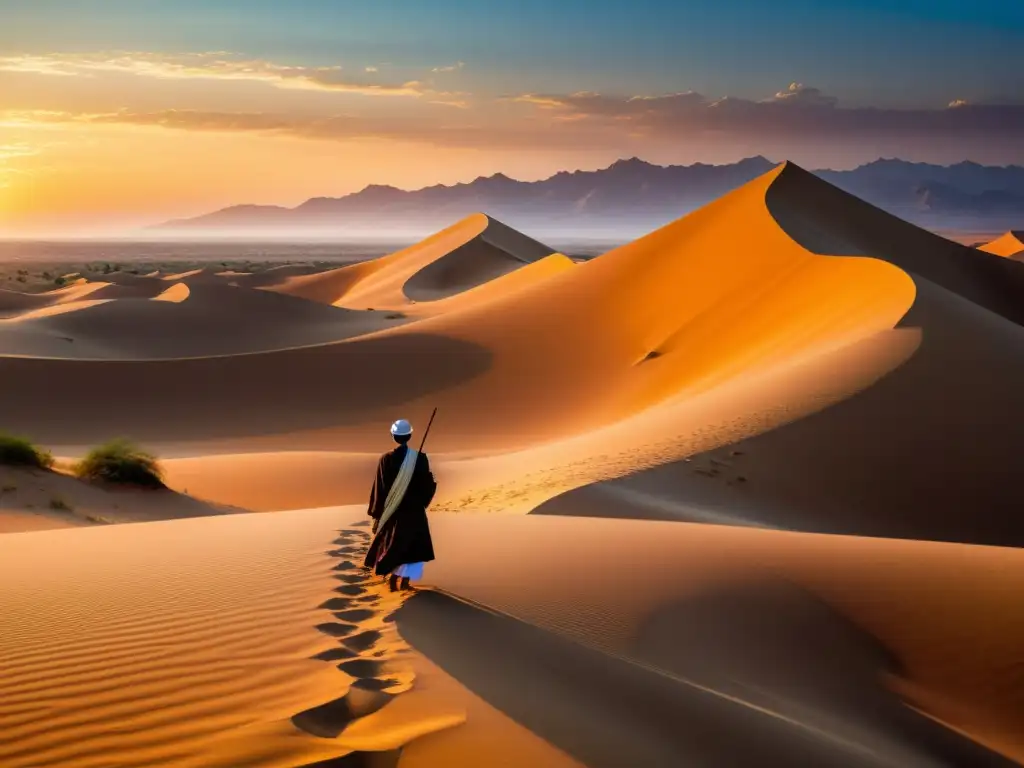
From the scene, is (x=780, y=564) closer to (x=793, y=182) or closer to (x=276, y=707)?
(x=276, y=707)

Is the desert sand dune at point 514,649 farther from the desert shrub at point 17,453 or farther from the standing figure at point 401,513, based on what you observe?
the desert shrub at point 17,453

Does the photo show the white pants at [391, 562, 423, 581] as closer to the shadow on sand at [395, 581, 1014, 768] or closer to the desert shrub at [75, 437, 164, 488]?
the shadow on sand at [395, 581, 1014, 768]

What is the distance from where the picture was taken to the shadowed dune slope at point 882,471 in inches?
509

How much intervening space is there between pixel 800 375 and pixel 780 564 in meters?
9.98

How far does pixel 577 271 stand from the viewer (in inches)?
1559

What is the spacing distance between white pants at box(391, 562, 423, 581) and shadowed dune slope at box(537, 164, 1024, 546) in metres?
4.56

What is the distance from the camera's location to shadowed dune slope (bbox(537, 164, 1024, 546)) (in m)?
12.9

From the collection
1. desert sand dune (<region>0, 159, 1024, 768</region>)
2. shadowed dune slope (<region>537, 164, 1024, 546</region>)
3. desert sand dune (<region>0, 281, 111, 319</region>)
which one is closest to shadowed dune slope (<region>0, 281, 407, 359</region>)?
desert sand dune (<region>0, 281, 111, 319</region>)

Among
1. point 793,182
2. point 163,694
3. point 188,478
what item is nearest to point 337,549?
point 163,694

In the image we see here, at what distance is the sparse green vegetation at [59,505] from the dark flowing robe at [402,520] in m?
7.96

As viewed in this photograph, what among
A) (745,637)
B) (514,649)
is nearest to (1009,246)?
(745,637)

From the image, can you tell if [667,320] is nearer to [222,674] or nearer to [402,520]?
[402,520]

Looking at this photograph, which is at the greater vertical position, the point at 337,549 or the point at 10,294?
the point at 10,294

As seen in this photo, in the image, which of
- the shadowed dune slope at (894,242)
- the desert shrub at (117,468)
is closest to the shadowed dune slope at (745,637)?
the desert shrub at (117,468)
